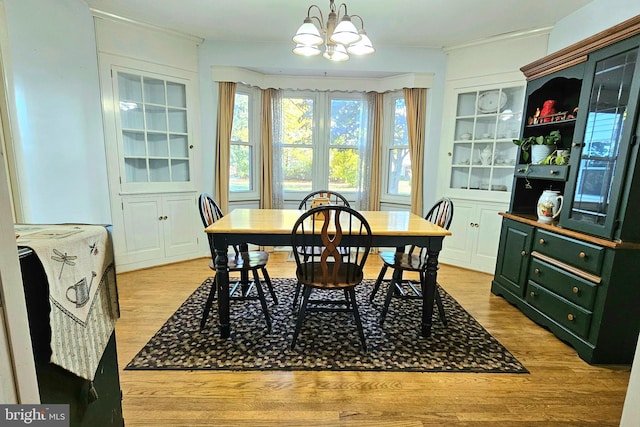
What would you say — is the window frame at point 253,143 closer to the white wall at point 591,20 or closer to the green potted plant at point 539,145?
the green potted plant at point 539,145

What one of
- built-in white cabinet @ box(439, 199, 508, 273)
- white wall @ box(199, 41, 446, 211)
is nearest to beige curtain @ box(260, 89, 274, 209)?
white wall @ box(199, 41, 446, 211)

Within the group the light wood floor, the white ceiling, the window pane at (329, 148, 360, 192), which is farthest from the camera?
the window pane at (329, 148, 360, 192)

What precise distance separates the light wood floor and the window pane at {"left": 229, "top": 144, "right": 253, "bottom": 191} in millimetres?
2314

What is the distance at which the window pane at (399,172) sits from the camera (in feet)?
13.5

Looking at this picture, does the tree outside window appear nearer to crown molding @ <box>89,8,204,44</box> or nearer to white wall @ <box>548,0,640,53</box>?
white wall @ <box>548,0,640,53</box>

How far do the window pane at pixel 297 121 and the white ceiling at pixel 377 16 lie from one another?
89cm

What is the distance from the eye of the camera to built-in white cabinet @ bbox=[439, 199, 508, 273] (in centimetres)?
346

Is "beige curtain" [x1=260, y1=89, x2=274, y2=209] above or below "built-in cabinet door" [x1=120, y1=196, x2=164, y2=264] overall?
above

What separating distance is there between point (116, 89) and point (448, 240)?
4.04 metres

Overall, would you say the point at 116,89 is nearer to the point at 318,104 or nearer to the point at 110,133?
the point at 110,133

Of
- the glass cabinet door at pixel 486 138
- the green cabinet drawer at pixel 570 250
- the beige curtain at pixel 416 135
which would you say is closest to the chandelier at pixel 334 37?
the beige curtain at pixel 416 135

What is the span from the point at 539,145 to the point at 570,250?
954 mm

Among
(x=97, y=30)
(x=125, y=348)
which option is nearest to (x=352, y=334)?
(x=125, y=348)

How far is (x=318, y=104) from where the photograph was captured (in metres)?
A: 4.20
